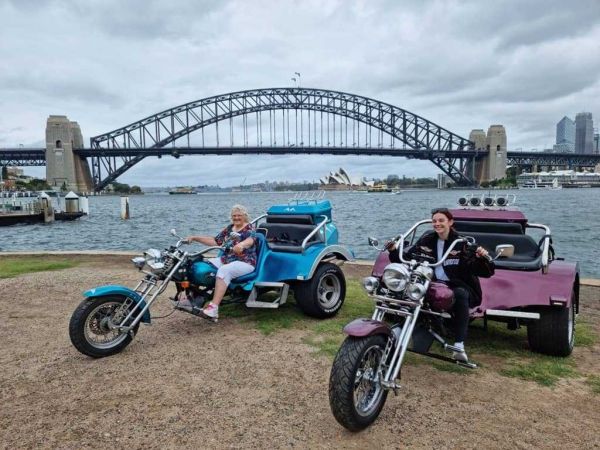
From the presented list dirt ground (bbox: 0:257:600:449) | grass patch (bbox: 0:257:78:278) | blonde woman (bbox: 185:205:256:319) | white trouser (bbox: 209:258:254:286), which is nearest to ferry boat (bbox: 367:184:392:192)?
grass patch (bbox: 0:257:78:278)

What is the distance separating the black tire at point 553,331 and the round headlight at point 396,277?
5.18ft

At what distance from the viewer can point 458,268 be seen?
150 inches

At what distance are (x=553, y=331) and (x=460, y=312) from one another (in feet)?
3.52

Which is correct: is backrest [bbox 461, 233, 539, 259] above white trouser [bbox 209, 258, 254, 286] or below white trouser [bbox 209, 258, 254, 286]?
above

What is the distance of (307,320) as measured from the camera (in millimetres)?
5449

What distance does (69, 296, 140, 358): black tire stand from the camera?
4121 mm

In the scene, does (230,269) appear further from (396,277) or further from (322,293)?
(396,277)

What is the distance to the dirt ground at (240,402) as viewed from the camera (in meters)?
2.94

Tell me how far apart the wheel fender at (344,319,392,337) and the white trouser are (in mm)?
2010

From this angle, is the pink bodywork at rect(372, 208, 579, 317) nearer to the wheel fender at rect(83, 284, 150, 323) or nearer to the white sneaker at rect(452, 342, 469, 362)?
the white sneaker at rect(452, 342, 469, 362)

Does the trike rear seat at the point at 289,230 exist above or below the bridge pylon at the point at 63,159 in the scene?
below

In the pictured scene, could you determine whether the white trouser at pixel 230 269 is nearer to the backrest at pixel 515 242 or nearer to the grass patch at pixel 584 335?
the backrest at pixel 515 242

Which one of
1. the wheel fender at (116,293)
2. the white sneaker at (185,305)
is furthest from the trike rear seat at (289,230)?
the wheel fender at (116,293)

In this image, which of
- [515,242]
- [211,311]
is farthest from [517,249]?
[211,311]
